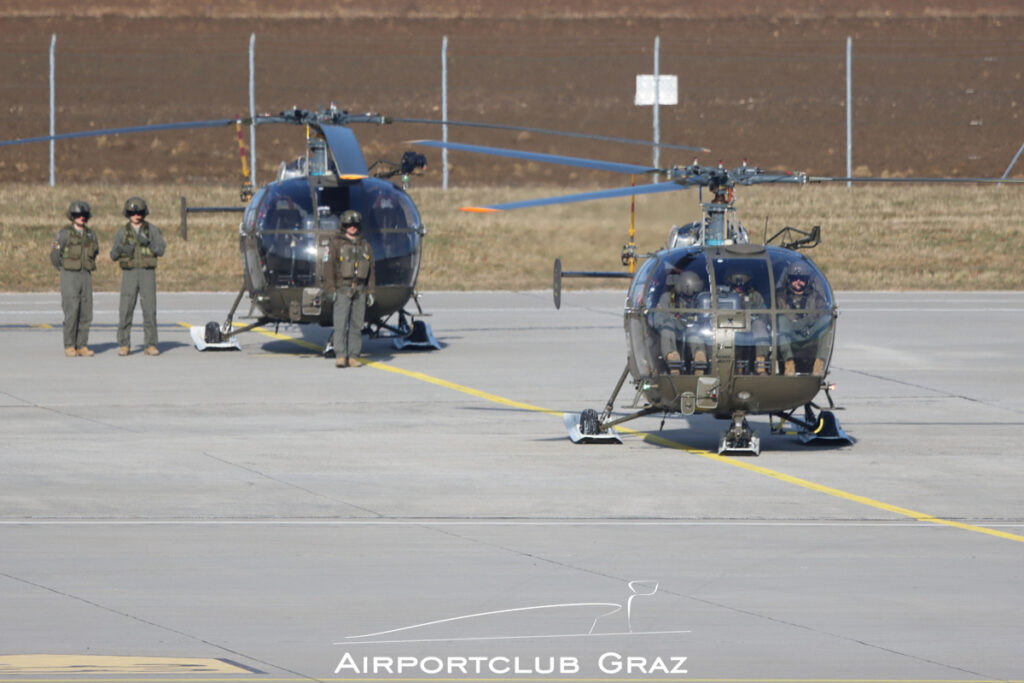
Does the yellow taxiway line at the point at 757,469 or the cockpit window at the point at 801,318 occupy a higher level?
the cockpit window at the point at 801,318

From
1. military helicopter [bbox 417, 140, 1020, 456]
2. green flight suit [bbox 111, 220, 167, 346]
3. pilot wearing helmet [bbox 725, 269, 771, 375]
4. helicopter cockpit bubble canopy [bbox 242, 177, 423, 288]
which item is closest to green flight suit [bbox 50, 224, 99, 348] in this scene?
green flight suit [bbox 111, 220, 167, 346]

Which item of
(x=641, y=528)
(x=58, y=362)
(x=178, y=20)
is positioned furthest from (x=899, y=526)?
(x=178, y=20)

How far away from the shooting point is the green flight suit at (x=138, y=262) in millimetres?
23562

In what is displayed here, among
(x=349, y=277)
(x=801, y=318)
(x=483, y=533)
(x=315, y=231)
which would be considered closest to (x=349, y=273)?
(x=349, y=277)

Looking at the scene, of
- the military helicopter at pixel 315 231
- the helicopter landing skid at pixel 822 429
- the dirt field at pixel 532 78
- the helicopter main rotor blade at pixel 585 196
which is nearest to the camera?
the helicopter main rotor blade at pixel 585 196

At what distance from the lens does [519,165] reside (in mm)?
55125

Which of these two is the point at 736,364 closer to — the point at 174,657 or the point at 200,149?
the point at 174,657

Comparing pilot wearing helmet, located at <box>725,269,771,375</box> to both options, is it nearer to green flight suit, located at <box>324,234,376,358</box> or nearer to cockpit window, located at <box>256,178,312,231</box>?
green flight suit, located at <box>324,234,376,358</box>

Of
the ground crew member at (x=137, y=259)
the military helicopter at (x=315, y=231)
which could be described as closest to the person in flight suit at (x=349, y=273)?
the military helicopter at (x=315, y=231)

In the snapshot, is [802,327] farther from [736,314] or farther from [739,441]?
[739,441]

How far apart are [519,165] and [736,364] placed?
131 feet

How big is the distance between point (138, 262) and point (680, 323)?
10.3 m

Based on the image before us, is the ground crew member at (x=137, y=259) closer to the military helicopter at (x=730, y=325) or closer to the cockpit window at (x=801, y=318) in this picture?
the military helicopter at (x=730, y=325)

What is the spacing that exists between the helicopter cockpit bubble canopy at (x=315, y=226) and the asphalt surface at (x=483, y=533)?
1.48m
